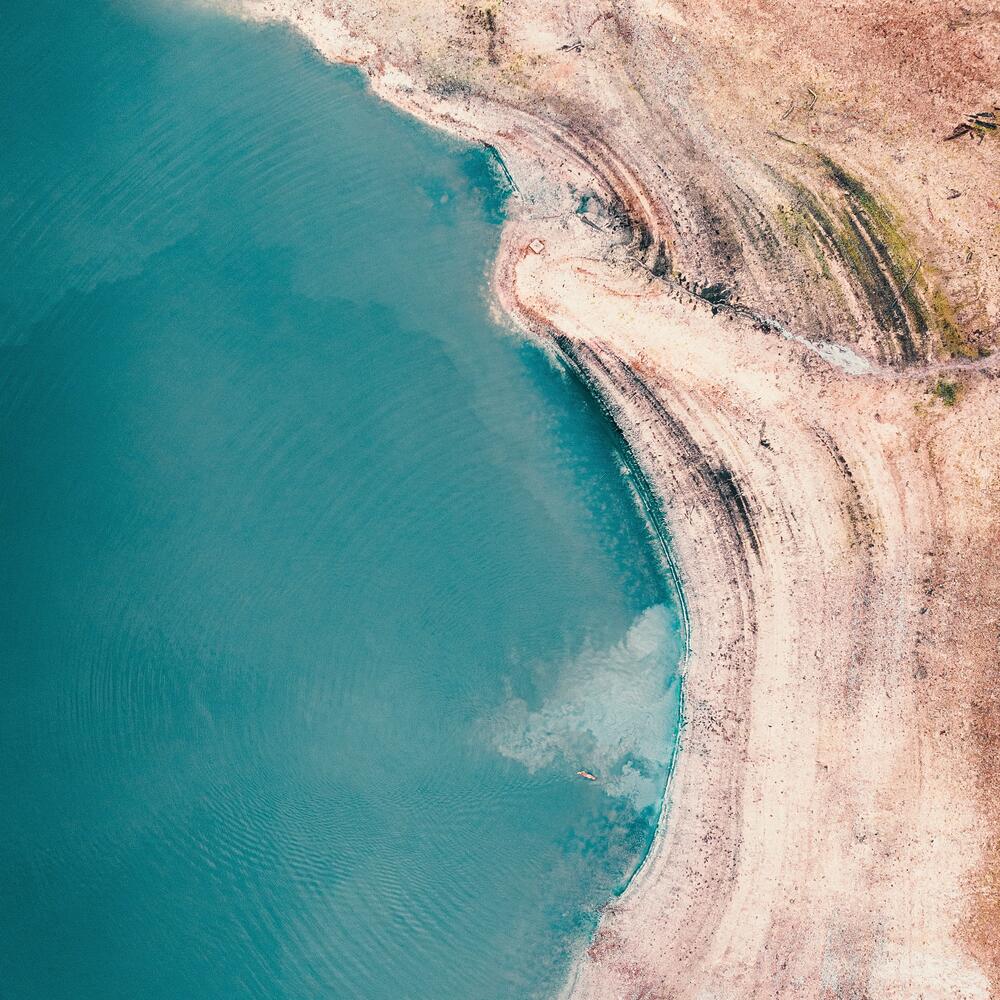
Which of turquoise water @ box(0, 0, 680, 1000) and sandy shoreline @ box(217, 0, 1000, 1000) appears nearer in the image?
sandy shoreline @ box(217, 0, 1000, 1000)

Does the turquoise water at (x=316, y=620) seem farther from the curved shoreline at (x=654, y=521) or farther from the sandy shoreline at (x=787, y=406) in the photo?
the sandy shoreline at (x=787, y=406)

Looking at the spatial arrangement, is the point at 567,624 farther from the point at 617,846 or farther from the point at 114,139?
the point at 114,139

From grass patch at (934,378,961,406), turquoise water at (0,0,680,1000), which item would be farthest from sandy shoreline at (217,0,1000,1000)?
turquoise water at (0,0,680,1000)

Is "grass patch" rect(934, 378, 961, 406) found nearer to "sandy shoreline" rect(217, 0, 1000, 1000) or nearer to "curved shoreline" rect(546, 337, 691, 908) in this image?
"sandy shoreline" rect(217, 0, 1000, 1000)

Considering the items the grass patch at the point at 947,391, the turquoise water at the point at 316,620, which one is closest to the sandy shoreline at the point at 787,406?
the grass patch at the point at 947,391

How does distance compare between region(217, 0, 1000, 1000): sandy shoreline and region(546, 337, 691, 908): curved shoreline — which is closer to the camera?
region(217, 0, 1000, 1000): sandy shoreline

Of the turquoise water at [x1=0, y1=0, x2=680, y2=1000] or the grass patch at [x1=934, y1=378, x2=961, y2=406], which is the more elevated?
the grass patch at [x1=934, y1=378, x2=961, y2=406]

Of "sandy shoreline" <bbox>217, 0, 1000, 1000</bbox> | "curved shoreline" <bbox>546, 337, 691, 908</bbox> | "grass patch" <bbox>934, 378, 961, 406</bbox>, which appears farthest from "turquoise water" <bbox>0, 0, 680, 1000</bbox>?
"grass patch" <bbox>934, 378, 961, 406</bbox>
